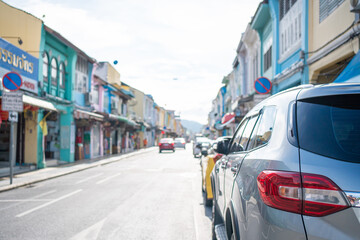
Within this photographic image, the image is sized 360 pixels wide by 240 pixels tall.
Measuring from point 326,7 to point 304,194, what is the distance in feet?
32.8

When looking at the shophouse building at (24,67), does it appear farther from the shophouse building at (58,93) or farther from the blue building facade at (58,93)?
the shophouse building at (58,93)

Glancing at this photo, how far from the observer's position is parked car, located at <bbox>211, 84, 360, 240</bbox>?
1.83 metres

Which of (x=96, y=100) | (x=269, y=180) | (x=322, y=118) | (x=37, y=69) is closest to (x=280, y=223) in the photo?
(x=269, y=180)

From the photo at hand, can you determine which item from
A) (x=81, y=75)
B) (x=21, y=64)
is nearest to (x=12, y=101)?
(x=21, y=64)

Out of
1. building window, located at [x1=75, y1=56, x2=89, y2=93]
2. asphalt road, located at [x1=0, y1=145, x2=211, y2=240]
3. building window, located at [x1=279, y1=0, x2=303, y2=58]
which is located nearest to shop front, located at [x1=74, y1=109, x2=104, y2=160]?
building window, located at [x1=75, y1=56, x2=89, y2=93]

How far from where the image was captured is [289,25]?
13.8m

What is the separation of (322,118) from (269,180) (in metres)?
0.53

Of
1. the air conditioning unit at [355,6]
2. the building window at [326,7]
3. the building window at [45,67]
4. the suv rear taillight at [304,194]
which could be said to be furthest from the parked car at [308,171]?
the building window at [45,67]

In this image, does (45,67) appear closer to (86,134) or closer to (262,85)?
(86,134)

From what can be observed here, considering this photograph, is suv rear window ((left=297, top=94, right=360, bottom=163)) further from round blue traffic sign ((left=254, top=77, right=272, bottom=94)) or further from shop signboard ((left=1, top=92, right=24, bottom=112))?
shop signboard ((left=1, top=92, right=24, bottom=112))

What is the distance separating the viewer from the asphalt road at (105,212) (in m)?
5.29

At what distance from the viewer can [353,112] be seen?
2131mm

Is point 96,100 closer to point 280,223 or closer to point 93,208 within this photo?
point 93,208

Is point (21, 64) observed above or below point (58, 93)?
above
